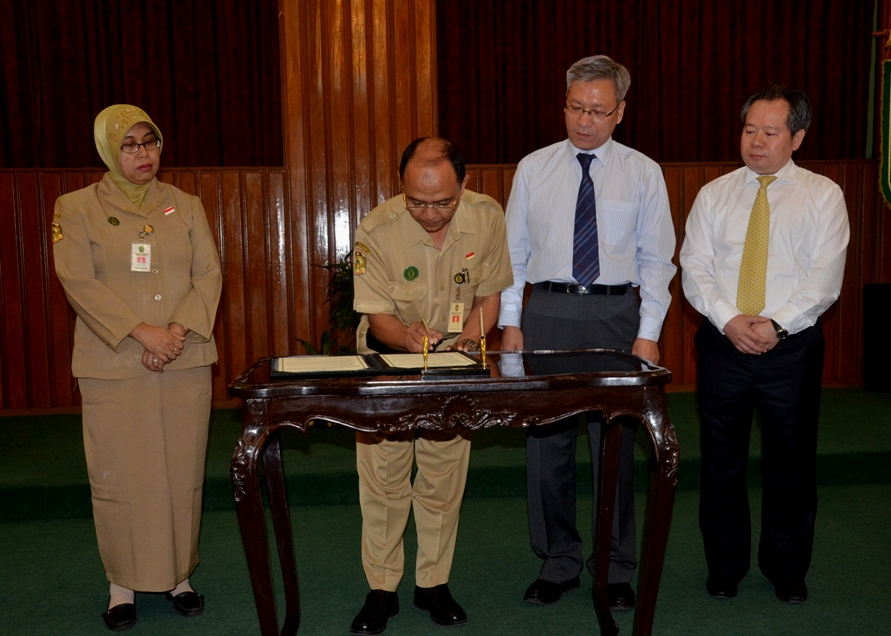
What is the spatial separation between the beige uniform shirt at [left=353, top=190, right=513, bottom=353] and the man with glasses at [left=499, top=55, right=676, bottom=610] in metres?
0.25

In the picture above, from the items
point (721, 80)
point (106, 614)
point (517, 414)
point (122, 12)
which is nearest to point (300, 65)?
point (122, 12)

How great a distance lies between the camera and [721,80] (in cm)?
661

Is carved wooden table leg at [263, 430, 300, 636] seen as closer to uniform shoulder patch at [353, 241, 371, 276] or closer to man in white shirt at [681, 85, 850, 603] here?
uniform shoulder patch at [353, 241, 371, 276]

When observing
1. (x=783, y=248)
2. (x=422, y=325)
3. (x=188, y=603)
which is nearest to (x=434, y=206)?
(x=422, y=325)

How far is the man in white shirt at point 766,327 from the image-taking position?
107 inches

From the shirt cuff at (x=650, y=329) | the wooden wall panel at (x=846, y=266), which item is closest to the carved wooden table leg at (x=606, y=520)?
the shirt cuff at (x=650, y=329)

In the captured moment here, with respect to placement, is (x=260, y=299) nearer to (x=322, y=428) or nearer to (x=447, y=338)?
(x=322, y=428)

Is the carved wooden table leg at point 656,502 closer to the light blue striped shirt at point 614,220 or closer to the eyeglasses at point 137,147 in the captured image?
the light blue striped shirt at point 614,220

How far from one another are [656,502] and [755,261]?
1.02 meters

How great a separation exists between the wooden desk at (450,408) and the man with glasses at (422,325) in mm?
527

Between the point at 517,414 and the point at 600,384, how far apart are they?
21 centimetres

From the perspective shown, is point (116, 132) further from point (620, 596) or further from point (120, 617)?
point (620, 596)

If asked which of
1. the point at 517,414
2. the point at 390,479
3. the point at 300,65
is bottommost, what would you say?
the point at 390,479

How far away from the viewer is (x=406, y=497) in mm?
2631
